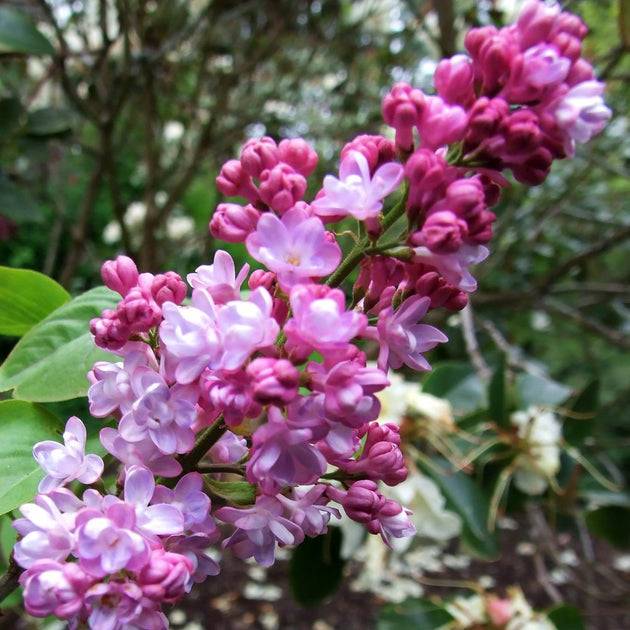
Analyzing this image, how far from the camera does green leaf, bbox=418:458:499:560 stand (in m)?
0.87

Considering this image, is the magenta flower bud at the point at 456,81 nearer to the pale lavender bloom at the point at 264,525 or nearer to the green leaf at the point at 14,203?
the pale lavender bloom at the point at 264,525

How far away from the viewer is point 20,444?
0.40 metres

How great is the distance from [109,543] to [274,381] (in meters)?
0.10

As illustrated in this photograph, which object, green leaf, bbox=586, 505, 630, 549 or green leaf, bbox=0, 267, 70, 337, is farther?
green leaf, bbox=586, 505, 630, 549

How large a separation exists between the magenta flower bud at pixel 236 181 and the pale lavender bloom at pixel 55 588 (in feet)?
0.65

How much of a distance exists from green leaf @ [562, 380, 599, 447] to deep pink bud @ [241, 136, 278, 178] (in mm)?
754

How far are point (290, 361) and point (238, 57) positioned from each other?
197 cm

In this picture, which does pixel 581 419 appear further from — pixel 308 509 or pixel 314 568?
pixel 308 509

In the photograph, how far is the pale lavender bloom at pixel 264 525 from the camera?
0.33 m

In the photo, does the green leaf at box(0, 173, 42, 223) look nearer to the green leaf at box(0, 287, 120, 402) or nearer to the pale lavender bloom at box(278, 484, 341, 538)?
the green leaf at box(0, 287, 120, 402)

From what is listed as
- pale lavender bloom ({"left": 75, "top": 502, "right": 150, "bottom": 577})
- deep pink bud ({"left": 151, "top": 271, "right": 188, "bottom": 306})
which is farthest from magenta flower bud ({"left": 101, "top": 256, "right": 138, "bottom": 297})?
pale lavender bloom ({"left": 75, "top": 502, "right": 150, "bottom": 577})

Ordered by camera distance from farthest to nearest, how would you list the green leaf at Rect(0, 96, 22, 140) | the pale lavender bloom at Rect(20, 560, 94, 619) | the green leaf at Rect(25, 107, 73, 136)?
the green leaf at Rect(25, 107, 73, 136), the green leaf at Rect(0, 96, 22, 140), the pale lavender bloom at Rect(20, 560, 94, 619)

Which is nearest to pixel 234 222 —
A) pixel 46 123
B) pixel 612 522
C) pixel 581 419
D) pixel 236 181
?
pixel 236 181

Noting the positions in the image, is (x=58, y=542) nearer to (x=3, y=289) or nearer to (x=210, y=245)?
(x=3, y=289)
